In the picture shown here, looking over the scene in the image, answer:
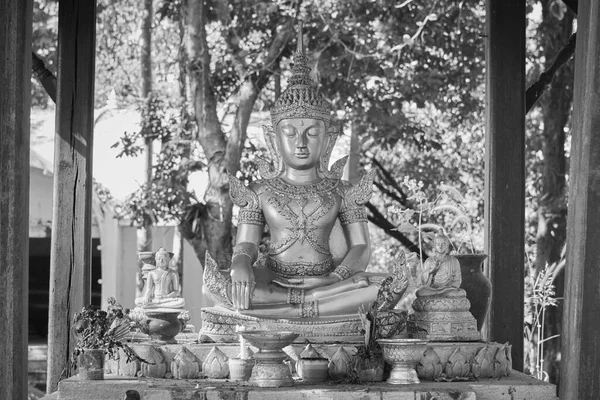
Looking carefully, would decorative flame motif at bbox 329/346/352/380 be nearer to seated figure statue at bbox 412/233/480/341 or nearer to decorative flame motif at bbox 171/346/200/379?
seated figure statue at bbox 412/233/480/341

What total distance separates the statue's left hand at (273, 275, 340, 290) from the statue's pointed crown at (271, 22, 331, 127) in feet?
4.09

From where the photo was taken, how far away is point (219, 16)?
13.4 meters

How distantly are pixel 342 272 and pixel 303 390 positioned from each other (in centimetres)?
155

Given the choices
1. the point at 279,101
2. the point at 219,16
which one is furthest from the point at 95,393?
the point at 219,16

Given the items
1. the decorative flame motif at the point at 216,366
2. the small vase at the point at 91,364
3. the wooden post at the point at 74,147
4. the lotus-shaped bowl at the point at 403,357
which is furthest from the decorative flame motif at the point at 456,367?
the wooden post at the point at 74,147

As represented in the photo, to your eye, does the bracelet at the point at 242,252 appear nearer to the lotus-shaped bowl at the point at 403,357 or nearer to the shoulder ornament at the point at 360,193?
the shoulder ornament at the point at 360,193

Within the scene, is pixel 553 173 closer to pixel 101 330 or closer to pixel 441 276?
pixel 441 276

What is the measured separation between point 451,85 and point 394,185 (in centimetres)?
161

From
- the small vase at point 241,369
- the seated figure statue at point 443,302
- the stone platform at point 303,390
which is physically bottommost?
the stone platform at point 303,390

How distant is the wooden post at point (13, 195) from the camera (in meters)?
5.97

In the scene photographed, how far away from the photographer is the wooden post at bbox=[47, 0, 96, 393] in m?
8.54

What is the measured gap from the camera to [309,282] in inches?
308

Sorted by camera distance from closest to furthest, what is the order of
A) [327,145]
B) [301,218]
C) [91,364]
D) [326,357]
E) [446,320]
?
1. [91,364]
2. [326,357]
3. [446,320]
4. [301,218]
5. [327,145]

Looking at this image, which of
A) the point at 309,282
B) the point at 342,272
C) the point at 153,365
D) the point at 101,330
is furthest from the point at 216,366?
the point at 342,272
